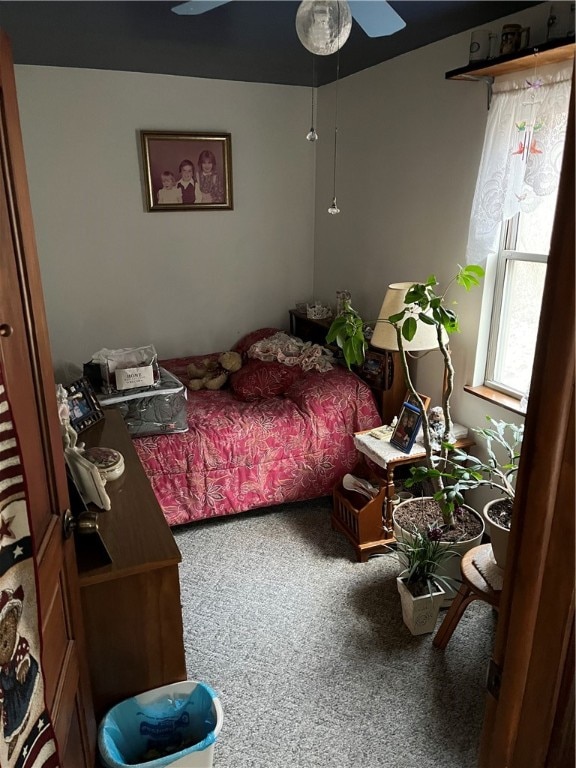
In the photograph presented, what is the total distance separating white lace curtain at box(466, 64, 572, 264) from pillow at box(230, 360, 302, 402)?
1.22 m

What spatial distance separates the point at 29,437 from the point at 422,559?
1611 millimetres

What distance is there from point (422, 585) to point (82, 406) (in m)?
1.59

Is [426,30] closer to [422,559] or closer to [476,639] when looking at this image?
[422,559]

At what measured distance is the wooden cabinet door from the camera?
97 cm

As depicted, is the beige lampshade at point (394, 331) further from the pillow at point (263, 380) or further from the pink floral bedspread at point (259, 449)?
the pillow at point (263, 380)

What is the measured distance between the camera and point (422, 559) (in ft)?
7.07

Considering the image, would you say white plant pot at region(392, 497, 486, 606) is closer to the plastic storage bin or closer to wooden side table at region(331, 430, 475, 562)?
wooden side table at region(331, 430, 475, 562)

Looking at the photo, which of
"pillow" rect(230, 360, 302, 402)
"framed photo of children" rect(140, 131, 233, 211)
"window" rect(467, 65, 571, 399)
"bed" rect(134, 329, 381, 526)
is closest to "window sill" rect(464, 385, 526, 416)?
"window" rect(467, 65, 571, 399)

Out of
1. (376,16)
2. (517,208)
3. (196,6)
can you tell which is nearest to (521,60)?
(517,208)

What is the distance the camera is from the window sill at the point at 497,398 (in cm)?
242

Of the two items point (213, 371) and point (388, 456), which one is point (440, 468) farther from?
point (213, 371)

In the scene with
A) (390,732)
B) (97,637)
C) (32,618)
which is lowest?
(390,732)

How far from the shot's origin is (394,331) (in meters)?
2.53

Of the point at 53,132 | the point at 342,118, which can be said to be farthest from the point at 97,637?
the point at 342,118
